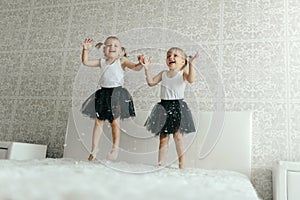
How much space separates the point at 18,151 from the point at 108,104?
20.9 inches

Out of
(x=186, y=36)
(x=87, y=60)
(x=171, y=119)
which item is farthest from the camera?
(x=186, y=36)

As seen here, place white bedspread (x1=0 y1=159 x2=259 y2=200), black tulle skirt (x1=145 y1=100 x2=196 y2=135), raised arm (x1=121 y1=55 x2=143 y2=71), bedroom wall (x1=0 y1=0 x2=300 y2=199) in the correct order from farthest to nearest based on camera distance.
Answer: bedroom wall (x1=0 y1=0 x2=300 y2=199)
raised arm (x1=121 y1=55 x2=143 y2=71)
black tulle skirt (x1=145 y1=100 x2=196 y2=135)
white bedspread (x1=0 y1=159 x2=259 y2=200)

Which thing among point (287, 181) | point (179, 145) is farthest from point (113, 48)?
point (287, 181)

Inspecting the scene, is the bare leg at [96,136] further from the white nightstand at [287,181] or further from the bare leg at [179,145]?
the white nightstand at [287,181]

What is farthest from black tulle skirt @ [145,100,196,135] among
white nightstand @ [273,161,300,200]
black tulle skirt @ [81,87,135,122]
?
white nightstand @ [273,161,300,200]

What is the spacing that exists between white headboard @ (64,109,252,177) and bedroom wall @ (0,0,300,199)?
7 cm

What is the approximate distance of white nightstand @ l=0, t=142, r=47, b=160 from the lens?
128 centimetres

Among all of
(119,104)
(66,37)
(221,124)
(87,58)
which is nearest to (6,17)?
(66,37)

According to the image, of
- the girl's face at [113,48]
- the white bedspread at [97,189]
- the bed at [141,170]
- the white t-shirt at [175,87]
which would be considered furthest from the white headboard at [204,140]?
the white bedspread at [97,189]

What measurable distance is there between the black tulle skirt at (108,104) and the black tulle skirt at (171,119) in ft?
0.38

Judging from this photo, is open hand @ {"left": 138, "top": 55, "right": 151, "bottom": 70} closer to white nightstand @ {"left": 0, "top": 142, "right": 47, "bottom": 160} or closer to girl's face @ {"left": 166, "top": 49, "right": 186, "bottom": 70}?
girl's face @ {"left": 166, "top": 49, "right": 186, "bottom": 70}

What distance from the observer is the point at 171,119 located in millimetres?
1015

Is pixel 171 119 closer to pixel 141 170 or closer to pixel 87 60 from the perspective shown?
pixel 141 170

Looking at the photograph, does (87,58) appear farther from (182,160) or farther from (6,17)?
(6,17)
